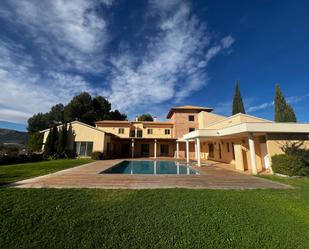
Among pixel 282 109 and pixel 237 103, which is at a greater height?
pixel 237 103

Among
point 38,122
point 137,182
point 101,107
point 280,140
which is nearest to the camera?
point 137,182

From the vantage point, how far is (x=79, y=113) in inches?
1660

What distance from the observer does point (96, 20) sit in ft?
35.1

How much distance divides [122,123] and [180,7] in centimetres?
2330

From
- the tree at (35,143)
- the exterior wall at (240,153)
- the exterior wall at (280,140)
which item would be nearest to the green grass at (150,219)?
the exterior wall at (280,140)

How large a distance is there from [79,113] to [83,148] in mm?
21833

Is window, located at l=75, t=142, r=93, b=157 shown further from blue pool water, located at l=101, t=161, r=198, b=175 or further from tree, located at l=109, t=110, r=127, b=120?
tree, located at l=109, t=110, r=127, b=120

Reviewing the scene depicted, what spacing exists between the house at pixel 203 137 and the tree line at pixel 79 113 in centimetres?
1389

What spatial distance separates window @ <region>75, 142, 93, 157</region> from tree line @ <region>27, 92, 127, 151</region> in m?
19.8

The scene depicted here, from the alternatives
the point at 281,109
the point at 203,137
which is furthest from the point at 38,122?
the point at 281,109

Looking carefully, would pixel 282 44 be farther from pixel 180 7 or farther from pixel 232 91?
pixel 232 91

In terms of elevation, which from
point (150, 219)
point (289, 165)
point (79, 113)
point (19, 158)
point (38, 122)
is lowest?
point (150, 219)

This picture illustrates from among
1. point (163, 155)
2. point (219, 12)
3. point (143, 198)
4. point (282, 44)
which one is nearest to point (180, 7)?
point (219, 12)

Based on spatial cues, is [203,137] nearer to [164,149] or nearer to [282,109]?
[164,149]
